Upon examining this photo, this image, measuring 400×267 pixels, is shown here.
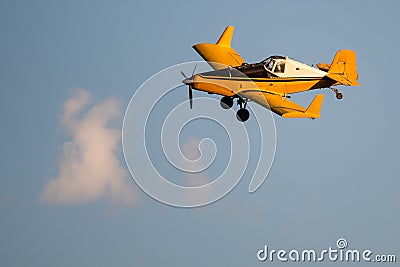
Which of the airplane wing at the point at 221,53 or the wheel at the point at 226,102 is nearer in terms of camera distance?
the wheel at the point at 226,102

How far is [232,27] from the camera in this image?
86188mm

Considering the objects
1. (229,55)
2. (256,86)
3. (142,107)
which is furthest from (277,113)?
(229,55)

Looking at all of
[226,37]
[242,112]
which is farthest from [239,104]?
[226,37]

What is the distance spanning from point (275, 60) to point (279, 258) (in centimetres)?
2262

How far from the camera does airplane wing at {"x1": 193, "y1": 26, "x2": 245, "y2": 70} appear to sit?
80812 millimetres

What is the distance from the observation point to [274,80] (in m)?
74.4

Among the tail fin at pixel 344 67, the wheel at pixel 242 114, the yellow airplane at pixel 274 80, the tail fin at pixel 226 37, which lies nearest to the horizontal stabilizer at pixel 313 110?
the yellow airplane at pixel 274 80

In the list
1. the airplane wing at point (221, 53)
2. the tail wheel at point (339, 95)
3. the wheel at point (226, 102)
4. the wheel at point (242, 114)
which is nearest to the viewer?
the wheel at point (226, 102)

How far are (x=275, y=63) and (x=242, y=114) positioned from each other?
4.54m

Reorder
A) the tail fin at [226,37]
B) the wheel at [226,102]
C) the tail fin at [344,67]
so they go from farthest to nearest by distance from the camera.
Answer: the tail fin at [226,37] → the tail fin at [344,67] → the wheel at [226,102]

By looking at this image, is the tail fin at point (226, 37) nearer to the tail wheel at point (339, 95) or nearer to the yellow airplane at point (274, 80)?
the yellow airplane at point (274, 80)

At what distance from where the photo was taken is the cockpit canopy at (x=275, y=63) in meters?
74.2

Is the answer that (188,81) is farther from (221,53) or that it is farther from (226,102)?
(221,53)

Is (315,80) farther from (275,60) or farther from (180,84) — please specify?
(180,84)
